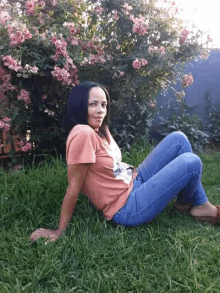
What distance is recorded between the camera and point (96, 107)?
6.67 ft

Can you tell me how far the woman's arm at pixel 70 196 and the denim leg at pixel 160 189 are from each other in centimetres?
35

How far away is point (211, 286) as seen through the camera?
1536 millimetres

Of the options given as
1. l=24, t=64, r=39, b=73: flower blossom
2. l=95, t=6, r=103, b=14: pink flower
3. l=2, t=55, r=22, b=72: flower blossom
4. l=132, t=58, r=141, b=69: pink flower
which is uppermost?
l=95, t=6, r=103, b=14: pink flower

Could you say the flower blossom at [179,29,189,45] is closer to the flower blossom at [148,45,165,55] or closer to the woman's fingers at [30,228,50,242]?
the flower blossom at [148,45,165,55]

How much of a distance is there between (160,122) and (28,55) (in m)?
2.70

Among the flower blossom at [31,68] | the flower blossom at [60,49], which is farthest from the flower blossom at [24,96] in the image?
the flower blossom at [60,49]

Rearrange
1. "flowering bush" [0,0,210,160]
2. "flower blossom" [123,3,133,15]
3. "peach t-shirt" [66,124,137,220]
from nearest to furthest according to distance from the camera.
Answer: "peach t-shirt" [66,124,137,220] < "flowering bush" [0,0,210,160] < "flower blossom" [123,3,133,15]

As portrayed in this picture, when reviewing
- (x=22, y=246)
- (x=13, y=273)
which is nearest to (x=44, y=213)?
(x=22, y=246)

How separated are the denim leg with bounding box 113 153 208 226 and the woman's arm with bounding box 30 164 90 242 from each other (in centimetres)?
Answer: 35

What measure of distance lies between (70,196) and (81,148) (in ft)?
0.97

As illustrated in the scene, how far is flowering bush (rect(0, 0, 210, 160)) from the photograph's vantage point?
Result: 301 cm

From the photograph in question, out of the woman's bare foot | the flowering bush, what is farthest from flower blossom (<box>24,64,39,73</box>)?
the woman's bare foot

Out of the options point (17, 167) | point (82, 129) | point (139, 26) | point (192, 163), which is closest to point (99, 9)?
point (139, 26)

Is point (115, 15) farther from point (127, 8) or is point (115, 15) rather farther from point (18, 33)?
point (18, 33)
